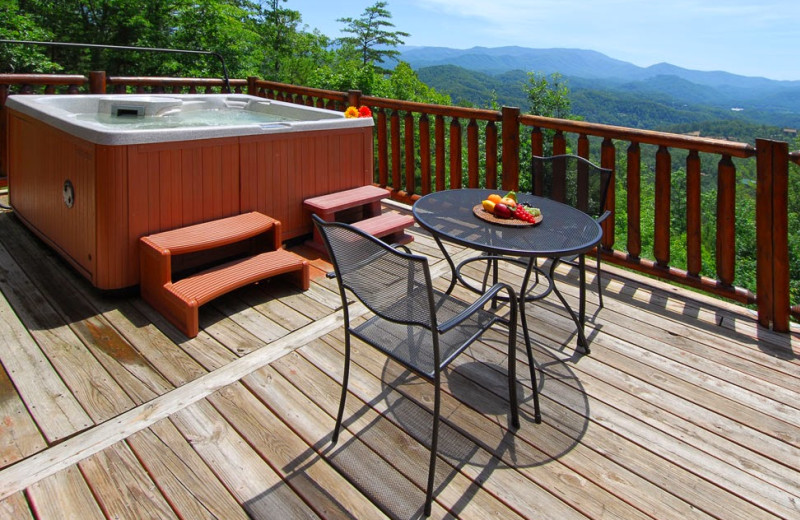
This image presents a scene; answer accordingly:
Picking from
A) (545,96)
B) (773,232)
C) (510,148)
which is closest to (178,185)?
(510,148)

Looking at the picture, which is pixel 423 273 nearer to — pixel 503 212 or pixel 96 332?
pixel 503 212

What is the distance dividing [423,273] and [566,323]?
162cm

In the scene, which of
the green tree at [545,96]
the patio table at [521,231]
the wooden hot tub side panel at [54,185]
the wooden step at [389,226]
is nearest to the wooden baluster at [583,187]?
the patio table at [521,231]

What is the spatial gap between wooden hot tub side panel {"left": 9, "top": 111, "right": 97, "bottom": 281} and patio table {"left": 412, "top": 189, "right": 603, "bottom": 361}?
1778 millimetres

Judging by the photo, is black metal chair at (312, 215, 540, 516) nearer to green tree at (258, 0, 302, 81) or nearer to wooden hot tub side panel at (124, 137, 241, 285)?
wooden hot tub side panel at (124, 137, 241, 285)

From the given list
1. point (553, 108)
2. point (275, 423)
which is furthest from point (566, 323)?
point (553, 108)

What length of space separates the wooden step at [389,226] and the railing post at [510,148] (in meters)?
0.81

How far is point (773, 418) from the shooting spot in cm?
203

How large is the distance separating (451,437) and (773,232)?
2.06 m

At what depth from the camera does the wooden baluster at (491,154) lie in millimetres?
3926

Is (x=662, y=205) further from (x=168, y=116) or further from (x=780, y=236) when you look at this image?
(x=168, y=116)

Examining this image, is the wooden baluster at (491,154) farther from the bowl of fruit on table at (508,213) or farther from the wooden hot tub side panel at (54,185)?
the wooden hot tub side panel at (54,185)

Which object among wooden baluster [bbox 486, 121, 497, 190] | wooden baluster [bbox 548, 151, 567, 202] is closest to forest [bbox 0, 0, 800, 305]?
wooden baluster [bbox 548, 151, 567, 202]

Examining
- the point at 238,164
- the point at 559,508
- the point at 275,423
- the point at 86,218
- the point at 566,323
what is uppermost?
the point at 238,164
